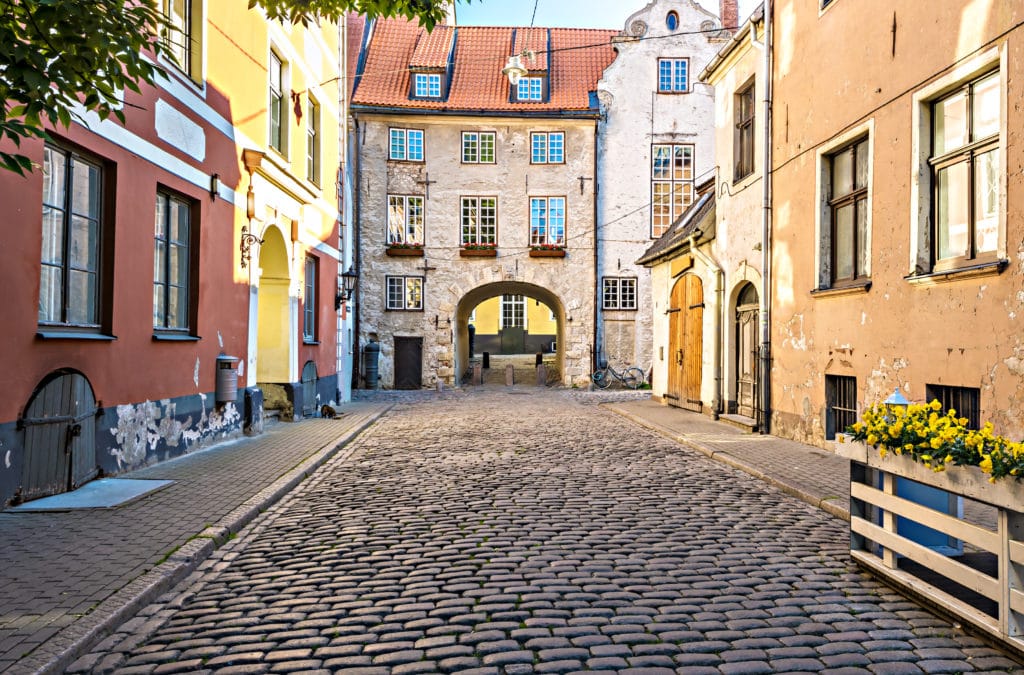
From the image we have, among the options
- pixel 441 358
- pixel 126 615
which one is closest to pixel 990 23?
pixel 126 615

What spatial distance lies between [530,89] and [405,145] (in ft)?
16.4

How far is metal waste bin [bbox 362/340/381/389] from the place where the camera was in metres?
27.0

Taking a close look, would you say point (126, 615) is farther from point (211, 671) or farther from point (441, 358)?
point (441, 358)

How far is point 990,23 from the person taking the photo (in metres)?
7.50

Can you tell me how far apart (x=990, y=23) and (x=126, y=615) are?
8.62 meters

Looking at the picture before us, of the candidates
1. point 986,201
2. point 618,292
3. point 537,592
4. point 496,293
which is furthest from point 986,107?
point 496,293

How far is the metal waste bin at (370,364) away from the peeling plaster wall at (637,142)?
25.8ft

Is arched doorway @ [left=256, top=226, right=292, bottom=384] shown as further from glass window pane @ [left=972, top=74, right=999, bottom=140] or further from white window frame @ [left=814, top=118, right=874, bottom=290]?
glass window pane @ [left=972, top=74, right=999, bottom=140]

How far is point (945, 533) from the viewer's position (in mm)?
4293

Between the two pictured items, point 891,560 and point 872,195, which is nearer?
point 891,560

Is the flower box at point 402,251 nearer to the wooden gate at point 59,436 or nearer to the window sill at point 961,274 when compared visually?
the wooden gate at point 59,436

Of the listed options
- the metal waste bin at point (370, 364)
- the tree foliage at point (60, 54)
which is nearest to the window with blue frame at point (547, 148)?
the metal waste bin at point (370, 364)

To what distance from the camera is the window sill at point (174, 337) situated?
9480 millimetres

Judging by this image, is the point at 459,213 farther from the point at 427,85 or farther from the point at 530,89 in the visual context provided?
the point at 530,89
